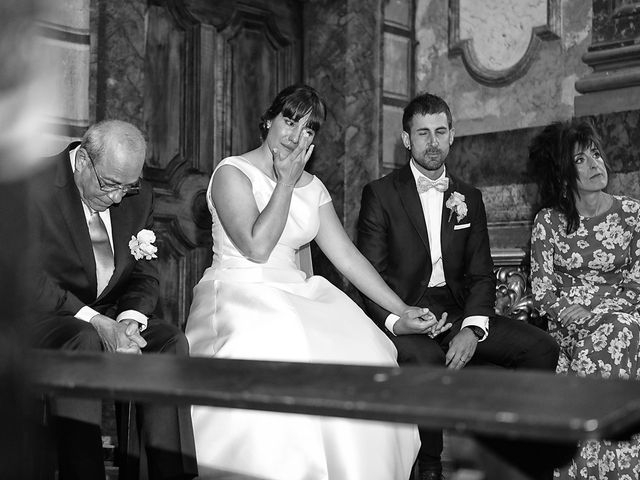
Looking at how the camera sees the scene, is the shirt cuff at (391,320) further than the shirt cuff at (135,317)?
Yes

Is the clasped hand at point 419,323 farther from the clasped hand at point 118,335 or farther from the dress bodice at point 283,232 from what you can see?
the clasped hand at point 118,335

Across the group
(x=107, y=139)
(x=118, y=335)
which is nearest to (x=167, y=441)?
(x=118, y=335)

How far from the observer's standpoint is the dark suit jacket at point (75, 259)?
3.40 meters

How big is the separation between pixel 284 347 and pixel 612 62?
3031 mm

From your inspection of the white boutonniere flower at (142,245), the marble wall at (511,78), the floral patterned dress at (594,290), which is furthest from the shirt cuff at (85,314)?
the marble wall at (511,78)

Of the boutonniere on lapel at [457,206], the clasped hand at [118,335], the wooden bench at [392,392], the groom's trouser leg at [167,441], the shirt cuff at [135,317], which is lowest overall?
the groom's trouser leg at [167,441]

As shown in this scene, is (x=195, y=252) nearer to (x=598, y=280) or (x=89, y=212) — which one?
(x=89, y=212)

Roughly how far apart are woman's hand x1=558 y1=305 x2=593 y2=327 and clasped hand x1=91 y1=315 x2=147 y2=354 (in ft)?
7.00

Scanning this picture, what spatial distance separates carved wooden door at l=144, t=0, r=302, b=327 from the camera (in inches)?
210

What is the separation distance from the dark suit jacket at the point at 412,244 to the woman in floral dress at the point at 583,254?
33 centimetres

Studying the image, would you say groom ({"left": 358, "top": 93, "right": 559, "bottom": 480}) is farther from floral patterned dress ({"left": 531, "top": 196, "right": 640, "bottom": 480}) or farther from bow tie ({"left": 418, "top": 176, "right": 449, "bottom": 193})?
floral patterned dress ({"left": 531, "top": 196, "right": 640, "bottom": 480})

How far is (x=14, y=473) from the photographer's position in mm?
579

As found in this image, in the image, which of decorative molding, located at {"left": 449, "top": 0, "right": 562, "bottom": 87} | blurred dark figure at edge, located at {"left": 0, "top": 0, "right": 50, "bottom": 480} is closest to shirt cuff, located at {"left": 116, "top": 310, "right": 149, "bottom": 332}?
blurred dark figure at edge, located at {"left": 0, "top": 0, "right": 50, "bottom": 480}

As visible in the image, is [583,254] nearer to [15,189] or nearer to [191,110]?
[191,110]
